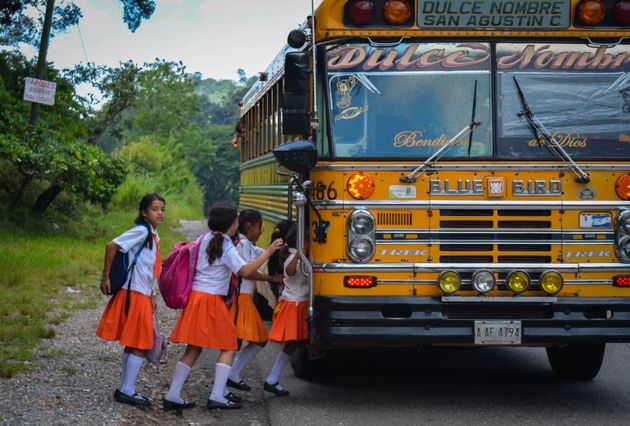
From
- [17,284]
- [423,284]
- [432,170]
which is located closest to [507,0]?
[432,170]

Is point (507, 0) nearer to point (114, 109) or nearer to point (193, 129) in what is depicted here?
point (114, 109)

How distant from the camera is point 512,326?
7.45 m

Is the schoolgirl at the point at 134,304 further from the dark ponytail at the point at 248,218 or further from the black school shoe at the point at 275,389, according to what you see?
the black school shoe at the point at 275,389

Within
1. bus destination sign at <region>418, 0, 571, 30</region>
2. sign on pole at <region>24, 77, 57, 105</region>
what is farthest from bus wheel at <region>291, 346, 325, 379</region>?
sign on pole at <region>24, 77, 57, 105</region>

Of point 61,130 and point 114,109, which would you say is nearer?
point 61,130

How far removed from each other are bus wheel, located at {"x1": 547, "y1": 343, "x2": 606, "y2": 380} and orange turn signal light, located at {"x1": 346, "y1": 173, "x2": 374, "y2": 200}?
243 cm

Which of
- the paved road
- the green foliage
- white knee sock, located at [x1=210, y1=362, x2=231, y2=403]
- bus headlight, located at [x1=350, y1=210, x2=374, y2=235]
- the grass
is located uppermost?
the green foliage

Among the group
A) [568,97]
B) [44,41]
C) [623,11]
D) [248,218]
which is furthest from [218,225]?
[44,41]

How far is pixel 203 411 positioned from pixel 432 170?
2.37 meters

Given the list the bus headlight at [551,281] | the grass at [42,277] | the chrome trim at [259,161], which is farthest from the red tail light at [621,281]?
the grass at [42,277]

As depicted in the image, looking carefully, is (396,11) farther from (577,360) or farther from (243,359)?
(577,360)

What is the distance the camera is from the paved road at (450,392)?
750cm

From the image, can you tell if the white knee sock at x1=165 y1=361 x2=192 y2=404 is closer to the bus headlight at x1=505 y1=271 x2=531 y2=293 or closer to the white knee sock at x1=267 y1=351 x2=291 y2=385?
the white knee sock at x1=267 y1=351 x2=291 y2=385

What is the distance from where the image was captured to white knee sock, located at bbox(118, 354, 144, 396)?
7520 mm
